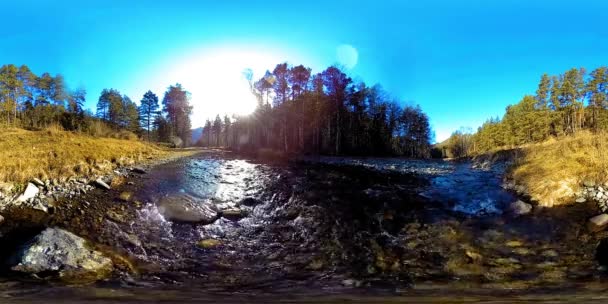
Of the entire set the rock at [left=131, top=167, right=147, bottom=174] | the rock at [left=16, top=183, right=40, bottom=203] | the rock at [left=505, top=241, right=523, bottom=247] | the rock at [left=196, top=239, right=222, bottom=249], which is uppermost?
the rock at [left=131, top=167, right=147, bottom=174]

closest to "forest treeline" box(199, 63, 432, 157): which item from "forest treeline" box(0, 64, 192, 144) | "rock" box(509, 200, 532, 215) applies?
"forest treeline" box(0, 64, 192, 144)

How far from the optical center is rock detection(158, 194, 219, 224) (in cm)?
1041

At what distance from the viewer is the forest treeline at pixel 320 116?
55094mm

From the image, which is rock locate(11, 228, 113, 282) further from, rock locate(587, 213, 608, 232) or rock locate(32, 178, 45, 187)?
rock locate(587, 213, 608, 232)

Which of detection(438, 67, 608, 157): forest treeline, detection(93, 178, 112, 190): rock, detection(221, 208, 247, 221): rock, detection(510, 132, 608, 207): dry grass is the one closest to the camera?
detection(221, 208, 247, 221): rock

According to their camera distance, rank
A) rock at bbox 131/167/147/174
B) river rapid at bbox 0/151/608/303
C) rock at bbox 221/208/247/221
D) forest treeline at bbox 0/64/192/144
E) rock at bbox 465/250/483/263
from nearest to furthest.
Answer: river rapid at bbox 0/151/608/303, rock at bbox 465/250/483/263, rock at bbox 221/208/247/221, rock at bbox 131/167/147/174, forest treeline at bbox 0/64/192/144

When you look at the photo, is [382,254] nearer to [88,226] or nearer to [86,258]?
[86,258]

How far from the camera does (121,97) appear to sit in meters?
76.3

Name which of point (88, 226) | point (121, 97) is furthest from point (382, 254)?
point (121, 97)

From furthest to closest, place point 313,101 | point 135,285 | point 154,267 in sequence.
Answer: point 313,101
point 154,267
point 135,285

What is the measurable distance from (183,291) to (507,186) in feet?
47.2

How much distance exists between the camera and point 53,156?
13688 mm

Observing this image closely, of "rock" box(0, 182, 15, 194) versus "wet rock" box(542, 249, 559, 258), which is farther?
"rock" box(0, 182, 15, 194)

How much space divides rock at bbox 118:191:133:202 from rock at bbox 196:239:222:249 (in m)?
4.29
